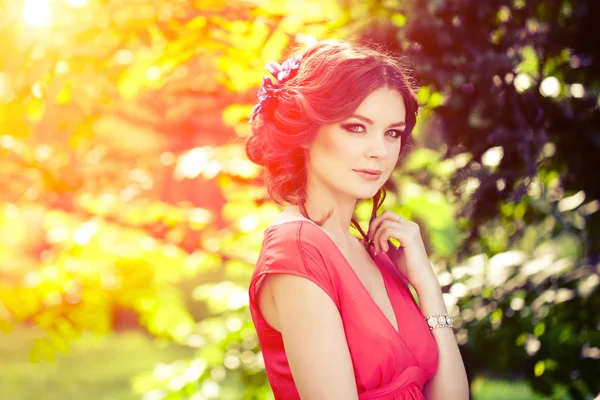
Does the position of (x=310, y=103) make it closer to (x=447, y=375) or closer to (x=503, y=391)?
(x=447, y=375)

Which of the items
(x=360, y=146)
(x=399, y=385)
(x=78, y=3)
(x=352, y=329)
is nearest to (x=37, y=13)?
(x=78, y=3)

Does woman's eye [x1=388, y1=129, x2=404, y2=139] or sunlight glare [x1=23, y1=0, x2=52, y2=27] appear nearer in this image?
woman's eye [x1=388, y1=129, x2=404, y2=139]

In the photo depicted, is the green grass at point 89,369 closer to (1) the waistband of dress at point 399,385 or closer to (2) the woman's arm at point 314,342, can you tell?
(1) the waistband of dress at point 399,385

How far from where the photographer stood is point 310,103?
1.79m

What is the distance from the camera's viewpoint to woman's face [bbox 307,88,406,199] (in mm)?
1795

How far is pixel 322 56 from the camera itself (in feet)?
6.01

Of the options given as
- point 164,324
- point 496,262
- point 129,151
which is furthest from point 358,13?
point 164,324

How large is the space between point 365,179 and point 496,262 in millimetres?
1329

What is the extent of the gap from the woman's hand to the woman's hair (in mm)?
189

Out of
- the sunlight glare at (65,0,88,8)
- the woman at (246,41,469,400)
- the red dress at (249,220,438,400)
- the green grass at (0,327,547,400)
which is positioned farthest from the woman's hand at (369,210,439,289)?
the green grass at (0,327,547,400)

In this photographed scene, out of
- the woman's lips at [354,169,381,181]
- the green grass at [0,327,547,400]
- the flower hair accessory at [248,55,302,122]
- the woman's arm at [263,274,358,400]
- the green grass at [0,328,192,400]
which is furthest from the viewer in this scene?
the green grass at [0,328,192,400]

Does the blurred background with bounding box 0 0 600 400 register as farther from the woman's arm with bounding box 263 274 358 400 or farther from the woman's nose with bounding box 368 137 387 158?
the woman's arm with bounding box 263 274 358 400

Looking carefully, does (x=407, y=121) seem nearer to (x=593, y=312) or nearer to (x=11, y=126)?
(x=593, y=312)

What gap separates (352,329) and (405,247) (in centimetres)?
38
